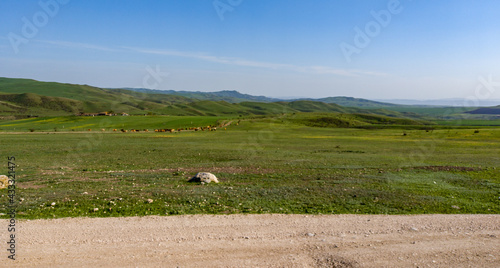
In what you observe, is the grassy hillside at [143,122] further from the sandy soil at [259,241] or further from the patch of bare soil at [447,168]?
the sandy soil at [259,241]

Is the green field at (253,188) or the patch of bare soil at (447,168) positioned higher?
the patch of bare soil at (447,168)

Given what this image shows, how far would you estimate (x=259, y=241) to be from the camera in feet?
38.5

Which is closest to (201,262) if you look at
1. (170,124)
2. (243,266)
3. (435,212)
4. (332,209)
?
(243,266)

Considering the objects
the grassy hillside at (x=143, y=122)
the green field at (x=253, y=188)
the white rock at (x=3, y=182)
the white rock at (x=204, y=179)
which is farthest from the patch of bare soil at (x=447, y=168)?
the grassy hillside at (x=143, y=122)

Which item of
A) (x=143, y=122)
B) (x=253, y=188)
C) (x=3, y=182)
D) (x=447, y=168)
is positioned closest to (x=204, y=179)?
(x=253, y=188)

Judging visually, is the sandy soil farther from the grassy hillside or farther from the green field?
the grassy hillside

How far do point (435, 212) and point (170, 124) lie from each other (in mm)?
106554

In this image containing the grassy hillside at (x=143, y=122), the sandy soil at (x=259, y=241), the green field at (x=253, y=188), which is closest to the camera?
the sandy soil at (x=259, y=241)

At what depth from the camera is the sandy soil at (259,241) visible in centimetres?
1022

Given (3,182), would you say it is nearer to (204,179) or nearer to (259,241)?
(204,179)

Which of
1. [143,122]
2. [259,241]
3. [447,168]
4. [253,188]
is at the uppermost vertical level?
[143,122]

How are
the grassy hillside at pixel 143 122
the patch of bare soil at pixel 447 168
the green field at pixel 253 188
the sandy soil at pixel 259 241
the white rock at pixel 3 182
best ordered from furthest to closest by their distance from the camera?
the grassy hillside at pixel 143 122, the patch of bare soil at pixel 447 168, the white rock at pixel 3 182, the green field at pixel 253 188, the sandy soil at pixel 259 241

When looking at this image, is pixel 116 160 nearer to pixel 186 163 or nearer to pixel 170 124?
pixel 186 163

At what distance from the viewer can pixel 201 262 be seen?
10055 mm
